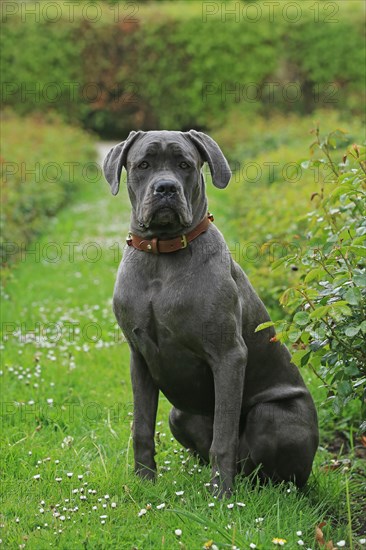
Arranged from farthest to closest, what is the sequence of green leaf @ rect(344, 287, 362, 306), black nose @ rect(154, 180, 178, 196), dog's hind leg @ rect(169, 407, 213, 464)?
dog's hind leg @ rect(169, 407, 213, 464), black nose @ rect(154, 180, 178, 196), green leaf @ rect(344, 287, 362, 306)

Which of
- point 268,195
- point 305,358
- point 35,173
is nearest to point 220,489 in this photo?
point 305,358

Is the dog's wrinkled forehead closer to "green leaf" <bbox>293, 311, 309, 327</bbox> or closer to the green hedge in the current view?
"green leaf" <bbox>293, 311, 309, 327</bbox>

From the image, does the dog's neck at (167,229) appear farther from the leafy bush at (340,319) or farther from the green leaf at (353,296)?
the green leaf at (353,296)

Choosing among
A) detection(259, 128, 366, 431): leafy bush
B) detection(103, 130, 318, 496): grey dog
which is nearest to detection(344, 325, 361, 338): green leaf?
detection(259, 128, 366, 431): leafy bush

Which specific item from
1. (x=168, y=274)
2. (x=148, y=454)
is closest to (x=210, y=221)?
(x=168, y=274)

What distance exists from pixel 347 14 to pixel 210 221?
59.3 feet

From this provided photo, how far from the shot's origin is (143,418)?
381 cm

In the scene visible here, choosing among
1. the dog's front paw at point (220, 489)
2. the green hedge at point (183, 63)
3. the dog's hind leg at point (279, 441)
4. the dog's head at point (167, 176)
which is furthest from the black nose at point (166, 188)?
the green hedge at point (183, 63)

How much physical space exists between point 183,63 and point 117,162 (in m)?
17.6

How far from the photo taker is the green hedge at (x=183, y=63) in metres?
20.1

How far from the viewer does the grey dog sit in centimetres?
351

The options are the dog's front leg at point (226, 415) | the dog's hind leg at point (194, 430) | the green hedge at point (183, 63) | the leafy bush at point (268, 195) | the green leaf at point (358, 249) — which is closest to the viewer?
the green leaf at point (358, 249)

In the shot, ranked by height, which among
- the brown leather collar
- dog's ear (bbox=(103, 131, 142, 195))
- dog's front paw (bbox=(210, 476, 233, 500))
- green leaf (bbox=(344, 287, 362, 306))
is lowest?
dog's front paw (bbox=(210, 476, 233, 500))

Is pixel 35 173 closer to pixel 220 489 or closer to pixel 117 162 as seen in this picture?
pixel 117 162
